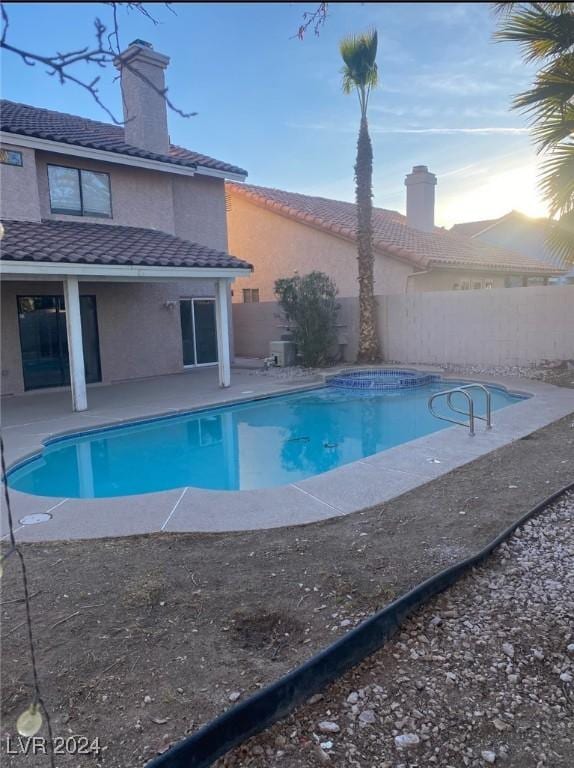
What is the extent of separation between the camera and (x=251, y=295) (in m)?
25.9

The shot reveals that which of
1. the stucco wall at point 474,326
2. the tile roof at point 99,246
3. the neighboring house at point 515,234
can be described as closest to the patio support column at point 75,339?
the tile roof at point 99,246

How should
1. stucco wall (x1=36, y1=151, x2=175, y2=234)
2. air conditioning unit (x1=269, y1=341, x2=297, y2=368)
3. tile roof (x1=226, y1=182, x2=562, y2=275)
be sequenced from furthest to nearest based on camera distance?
tile roof (x1=226, y1=182, x2=562, y2=275)
air conditioning unit (x1=269, y1=341, x2=297, y2=368)
stucco wall (x1=36, y1=151, x2=175, y2=234)

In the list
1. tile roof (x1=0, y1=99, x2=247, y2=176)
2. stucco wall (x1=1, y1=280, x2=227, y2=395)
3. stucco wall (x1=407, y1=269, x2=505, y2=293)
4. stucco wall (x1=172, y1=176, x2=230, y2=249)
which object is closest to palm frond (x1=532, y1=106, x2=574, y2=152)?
stucco wall (x1=407, y1=269, x2=505, y2=293)

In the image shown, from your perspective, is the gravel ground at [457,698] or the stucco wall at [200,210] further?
the stucco wall at [200,210]

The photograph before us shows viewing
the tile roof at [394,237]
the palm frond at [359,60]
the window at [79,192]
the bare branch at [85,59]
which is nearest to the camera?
the bare branch at [85,59]

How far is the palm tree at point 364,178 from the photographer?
1656 cm

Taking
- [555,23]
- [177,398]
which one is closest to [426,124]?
[555,23]

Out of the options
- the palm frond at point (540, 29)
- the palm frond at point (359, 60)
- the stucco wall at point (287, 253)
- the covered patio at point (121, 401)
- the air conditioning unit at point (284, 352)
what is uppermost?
the palm frond at point (359, 60)

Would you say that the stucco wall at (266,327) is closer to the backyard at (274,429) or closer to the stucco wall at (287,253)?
the backyard at (274,429)

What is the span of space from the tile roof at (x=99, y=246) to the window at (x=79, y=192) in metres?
0.50

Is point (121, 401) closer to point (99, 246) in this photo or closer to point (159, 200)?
point (99, 246)

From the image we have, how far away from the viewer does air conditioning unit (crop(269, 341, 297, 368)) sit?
19427 millimetres

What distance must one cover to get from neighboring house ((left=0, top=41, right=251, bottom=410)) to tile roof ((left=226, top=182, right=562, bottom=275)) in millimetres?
4322

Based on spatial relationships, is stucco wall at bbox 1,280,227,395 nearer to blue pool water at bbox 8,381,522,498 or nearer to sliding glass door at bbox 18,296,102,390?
sliding glass door at bbox 18,296,102,390
